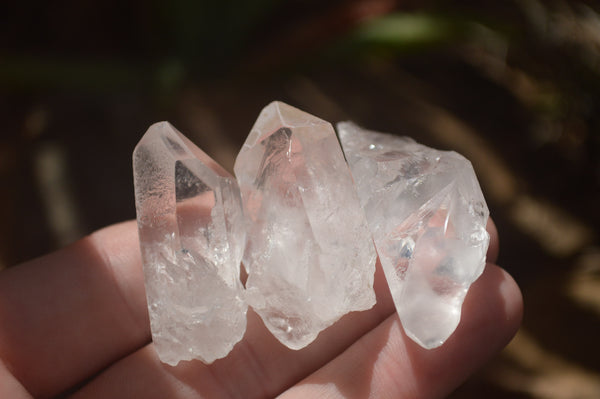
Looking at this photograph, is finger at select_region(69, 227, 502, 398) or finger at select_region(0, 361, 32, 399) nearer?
finger at select_region(0, 361, 32, 399)

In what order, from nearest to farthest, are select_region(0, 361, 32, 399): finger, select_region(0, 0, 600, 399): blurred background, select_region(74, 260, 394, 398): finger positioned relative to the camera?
1. select_region(0, 361, 32, 399): finger
2. select_region(74, 260, 394, 398): finger
3. select_region(0, 0, 600, 399): blurred background

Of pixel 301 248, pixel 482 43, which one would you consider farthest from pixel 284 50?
pixel 301 248

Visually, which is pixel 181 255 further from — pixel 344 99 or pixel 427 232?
pixel 344 99

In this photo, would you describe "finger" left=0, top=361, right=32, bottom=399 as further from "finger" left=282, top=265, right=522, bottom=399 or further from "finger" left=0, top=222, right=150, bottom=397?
"finger" left=282, top=265, right=522, bottom=399

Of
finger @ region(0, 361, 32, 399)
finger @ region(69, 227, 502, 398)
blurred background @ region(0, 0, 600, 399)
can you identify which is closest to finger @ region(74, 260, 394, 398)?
finger @ region(69, 227, 502, 398)

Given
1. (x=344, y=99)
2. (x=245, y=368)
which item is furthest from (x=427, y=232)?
(x=344, y=99)
